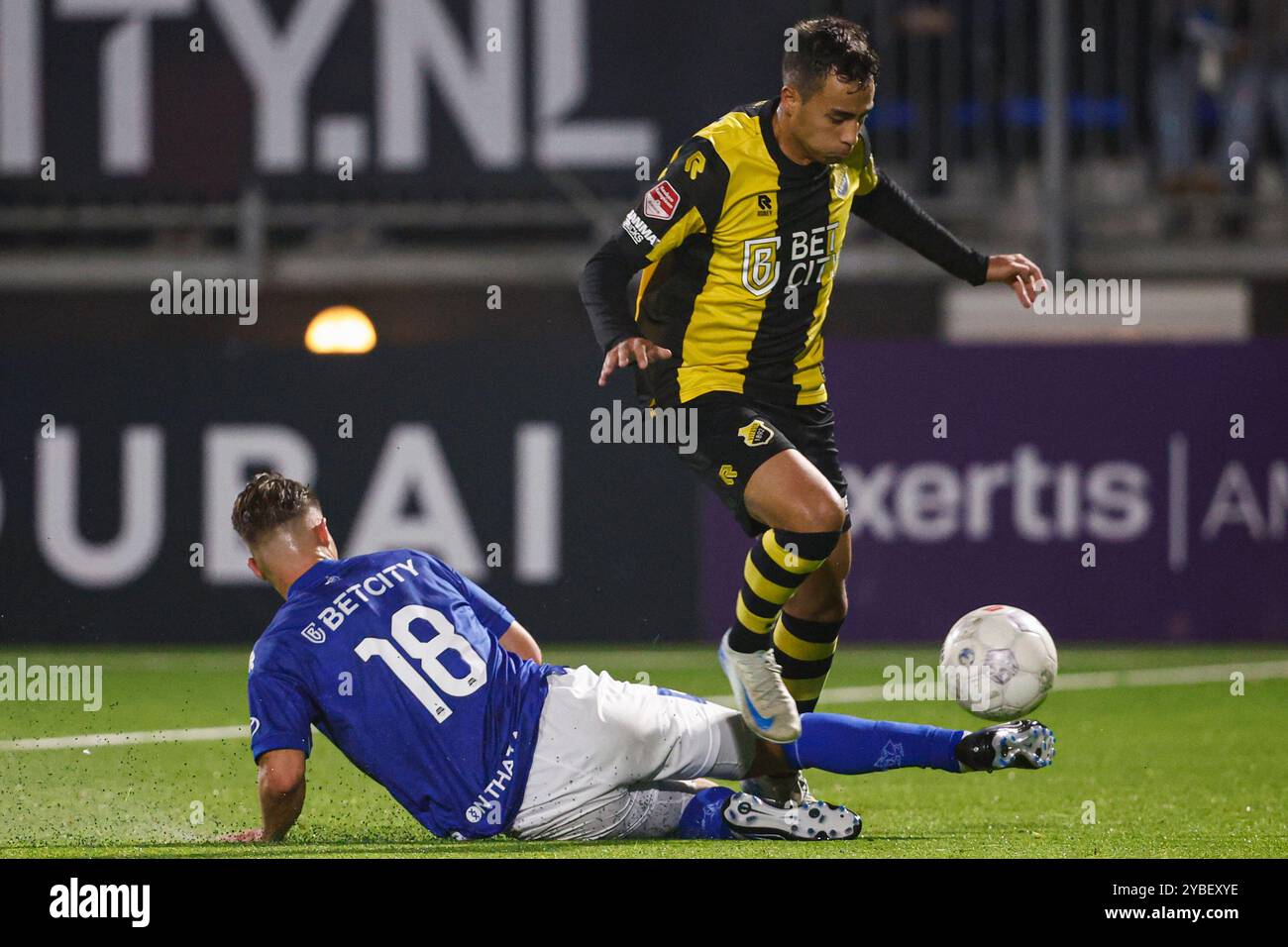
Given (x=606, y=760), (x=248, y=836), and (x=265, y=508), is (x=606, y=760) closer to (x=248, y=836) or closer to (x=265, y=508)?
(x=248, y=836)

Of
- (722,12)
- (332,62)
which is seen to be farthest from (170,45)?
(722,12)

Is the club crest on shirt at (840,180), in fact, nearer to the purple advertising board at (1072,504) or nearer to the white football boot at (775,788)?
the white football boot at (775,788)

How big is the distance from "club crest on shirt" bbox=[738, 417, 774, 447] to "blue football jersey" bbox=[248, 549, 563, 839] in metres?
0.98

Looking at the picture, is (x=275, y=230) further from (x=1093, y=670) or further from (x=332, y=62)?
(x=1093, y=670)

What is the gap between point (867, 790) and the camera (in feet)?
20.5

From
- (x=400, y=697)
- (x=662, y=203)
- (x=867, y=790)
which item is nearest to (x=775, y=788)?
(x=867, y=790)

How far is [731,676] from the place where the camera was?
17.9ft

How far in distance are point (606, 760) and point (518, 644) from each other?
0.45 meters

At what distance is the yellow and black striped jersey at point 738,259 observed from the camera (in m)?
Result: 5.59

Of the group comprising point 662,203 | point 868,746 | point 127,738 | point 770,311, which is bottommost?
point 127,738

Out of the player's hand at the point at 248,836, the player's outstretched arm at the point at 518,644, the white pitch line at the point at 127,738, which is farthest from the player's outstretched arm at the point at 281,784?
the white pitch line at the point at 127,738

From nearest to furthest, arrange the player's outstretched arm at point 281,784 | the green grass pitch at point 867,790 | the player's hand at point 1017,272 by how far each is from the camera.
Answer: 1. the player's outstretched arm at point 281,784
2. the green grass pitch at point 867,790
3. the player's hand at point 1017,272

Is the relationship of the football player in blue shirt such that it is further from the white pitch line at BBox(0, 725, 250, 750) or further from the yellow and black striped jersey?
the white pitch line at BBox(0, 725, 250, 750)

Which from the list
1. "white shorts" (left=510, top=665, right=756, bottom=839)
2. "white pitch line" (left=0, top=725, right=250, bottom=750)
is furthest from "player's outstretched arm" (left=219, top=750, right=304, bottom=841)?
"white pitch line" (left=0, top=725, right=250, bottom=750)
